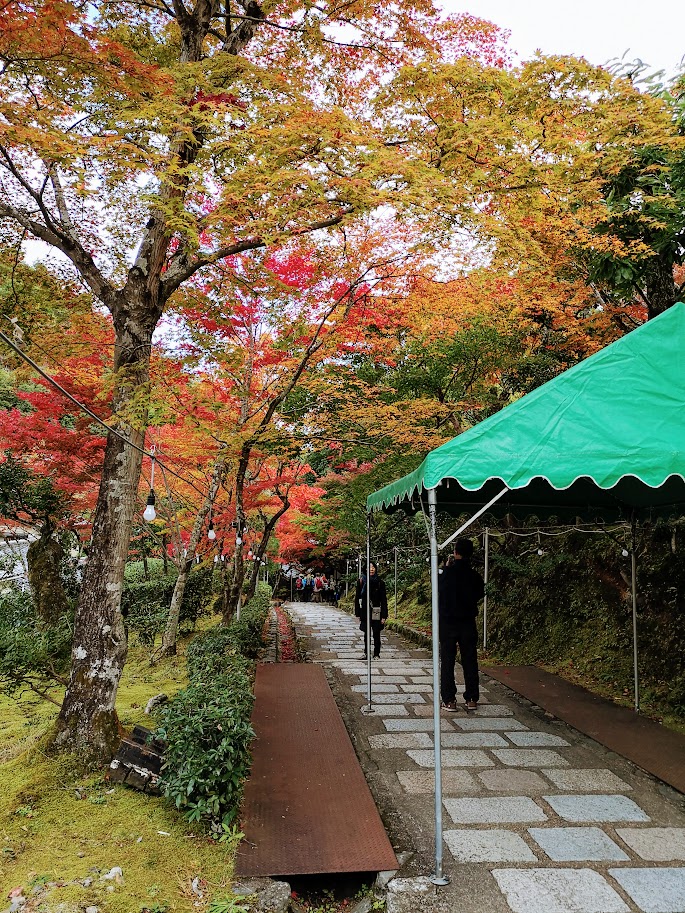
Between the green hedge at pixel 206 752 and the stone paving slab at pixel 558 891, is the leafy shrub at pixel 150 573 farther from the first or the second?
the stone paving slab at pixel 558 891

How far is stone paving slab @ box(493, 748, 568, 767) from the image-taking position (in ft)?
15.8

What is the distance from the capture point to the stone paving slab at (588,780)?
4.31 m

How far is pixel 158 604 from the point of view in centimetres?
1291

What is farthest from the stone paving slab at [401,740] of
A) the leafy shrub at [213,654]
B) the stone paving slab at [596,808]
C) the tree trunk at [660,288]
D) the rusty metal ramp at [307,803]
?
the tree trunk at [660,288]

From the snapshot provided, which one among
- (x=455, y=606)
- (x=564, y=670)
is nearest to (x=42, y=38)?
(x=455, y=606)

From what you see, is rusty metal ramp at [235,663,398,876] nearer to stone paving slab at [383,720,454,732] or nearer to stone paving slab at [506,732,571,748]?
stone paving slab at [383,720,454,732]

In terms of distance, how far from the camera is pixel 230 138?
492 cm

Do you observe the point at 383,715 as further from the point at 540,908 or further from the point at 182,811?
the point at 540,908

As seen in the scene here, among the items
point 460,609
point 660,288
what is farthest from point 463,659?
point 660,288

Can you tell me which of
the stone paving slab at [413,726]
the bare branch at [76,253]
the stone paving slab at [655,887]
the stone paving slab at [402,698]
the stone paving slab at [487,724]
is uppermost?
the bare branch at [76,253]

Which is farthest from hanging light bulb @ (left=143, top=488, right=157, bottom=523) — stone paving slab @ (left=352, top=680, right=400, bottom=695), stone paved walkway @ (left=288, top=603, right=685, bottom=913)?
stone paving slab @ (left=352, top=680, right=400, bottom=695)

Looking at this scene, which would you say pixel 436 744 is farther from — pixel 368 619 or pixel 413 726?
pixel 368 619

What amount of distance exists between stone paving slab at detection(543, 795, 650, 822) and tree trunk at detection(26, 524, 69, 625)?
9058 millimetres

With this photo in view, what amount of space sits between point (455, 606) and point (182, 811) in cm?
331
